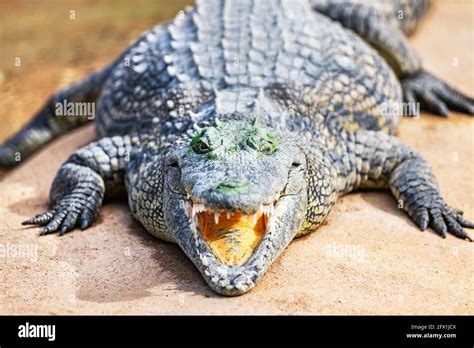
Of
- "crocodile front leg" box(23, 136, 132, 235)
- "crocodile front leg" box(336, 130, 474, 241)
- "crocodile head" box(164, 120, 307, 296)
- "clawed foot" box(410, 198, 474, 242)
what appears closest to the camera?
"crocodile head" box(164, 120, 307, 296)

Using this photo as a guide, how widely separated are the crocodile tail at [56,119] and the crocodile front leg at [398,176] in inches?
112

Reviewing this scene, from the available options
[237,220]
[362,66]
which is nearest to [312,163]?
[237,220]

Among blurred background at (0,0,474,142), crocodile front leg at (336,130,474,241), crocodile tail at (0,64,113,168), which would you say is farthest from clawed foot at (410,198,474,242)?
crocodile tail at (0,64,113,168)

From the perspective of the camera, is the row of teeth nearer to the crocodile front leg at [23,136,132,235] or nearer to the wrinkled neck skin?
the wrinkled neck skin

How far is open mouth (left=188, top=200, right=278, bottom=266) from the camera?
171 inches

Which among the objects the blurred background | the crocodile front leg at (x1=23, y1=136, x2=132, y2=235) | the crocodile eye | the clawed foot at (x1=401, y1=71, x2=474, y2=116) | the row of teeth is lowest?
the blurred background

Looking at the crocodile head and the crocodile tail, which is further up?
the crocodile head

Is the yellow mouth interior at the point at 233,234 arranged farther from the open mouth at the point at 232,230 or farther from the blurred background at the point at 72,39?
the blurred background at the point at 72,39

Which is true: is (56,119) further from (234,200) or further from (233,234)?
(234,200)

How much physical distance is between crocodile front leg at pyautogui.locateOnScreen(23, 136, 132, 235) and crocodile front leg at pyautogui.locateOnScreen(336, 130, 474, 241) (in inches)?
66.1

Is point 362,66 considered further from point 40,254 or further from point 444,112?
point 40,254

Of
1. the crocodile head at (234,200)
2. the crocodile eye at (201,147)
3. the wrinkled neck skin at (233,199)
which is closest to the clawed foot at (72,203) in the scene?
the wrinkled neck skin at (233,199)
